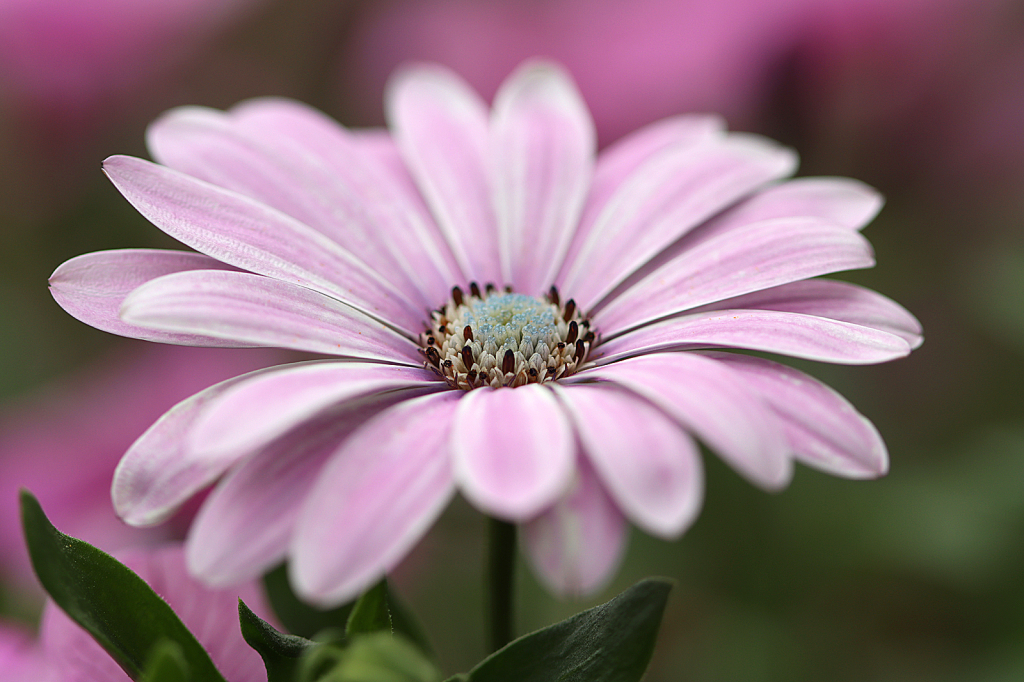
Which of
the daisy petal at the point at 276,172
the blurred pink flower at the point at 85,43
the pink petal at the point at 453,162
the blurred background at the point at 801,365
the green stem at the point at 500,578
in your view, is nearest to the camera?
the green stem at the point at 500,578

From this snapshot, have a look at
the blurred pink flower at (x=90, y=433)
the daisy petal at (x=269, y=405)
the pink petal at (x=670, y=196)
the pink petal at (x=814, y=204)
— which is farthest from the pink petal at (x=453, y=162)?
the blurred pink flower at (x=90, y=433)

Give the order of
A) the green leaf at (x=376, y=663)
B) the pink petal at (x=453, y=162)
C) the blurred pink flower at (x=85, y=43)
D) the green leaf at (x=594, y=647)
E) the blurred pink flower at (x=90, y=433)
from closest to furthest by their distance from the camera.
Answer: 1. the green leaf at (x=376, y=663)
2. the green leaf at (x=594, y=647)
3. the pink petal at (x=453, y=162)
4. the blurred pink flower at (x=90, y=433)
5. the blurred pink flower at (x=85, y=43)

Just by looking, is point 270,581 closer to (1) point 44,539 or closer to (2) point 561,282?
(1) point 44,539

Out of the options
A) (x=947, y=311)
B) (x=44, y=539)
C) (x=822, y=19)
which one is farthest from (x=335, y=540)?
(x=947, y=311)

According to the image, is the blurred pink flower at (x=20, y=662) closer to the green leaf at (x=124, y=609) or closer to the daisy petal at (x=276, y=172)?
the green leaf at (x=124, y=609)

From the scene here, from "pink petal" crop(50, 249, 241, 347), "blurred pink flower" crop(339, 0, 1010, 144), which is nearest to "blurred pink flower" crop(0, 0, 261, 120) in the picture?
"blurred pink flower" crop(339, 0, 1010, 144)

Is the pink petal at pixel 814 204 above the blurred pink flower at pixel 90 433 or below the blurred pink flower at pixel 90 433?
above

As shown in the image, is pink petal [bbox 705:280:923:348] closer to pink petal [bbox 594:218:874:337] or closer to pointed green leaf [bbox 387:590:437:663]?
pink petal [bbox 594:218:874:337]

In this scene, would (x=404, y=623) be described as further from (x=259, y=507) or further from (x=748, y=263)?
(x=748, y=263)
